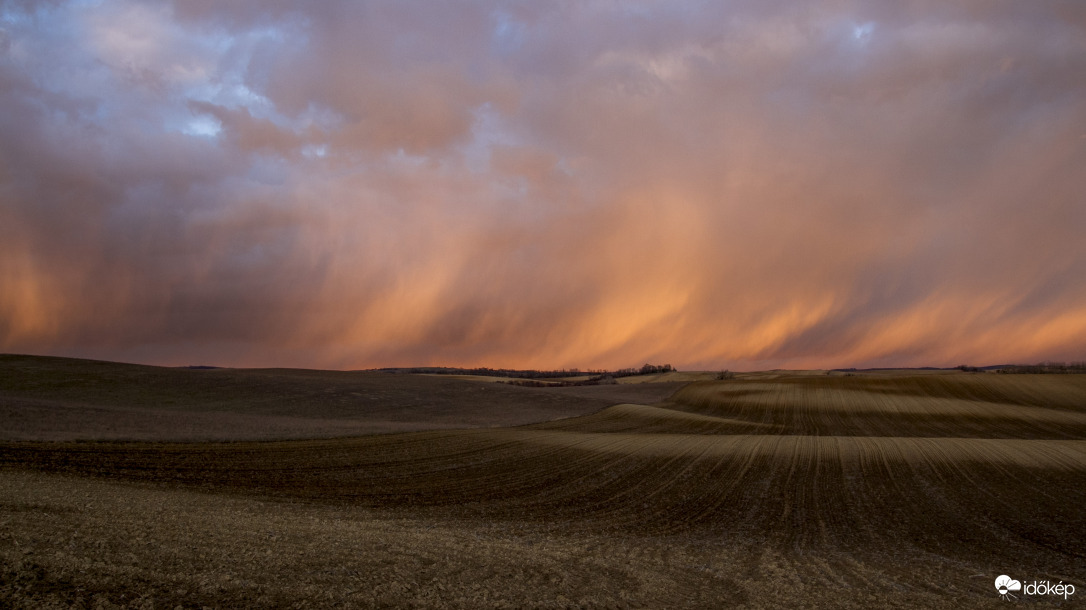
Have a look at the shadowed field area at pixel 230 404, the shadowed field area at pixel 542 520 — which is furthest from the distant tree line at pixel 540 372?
the shadowed field area at pixel 542 520

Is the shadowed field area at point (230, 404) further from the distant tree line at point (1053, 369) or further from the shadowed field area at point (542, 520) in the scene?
the distant tree line at point (1053, 369)

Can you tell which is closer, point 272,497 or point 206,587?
point 206,587

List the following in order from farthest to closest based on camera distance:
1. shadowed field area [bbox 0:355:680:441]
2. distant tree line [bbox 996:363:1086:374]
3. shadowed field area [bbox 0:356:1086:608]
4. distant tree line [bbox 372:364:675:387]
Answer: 1. distant tree line [bbox 372:364:675:387]
2. distant tree line [bbox 996:363:1086:374]
3. shadowed field area [bbox 0:355:680:441]
4. shadowed field area [bbox 0:356:1086:608]

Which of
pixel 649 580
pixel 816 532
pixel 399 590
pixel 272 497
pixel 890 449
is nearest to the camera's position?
pixel 399 590

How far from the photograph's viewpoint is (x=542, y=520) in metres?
17.7

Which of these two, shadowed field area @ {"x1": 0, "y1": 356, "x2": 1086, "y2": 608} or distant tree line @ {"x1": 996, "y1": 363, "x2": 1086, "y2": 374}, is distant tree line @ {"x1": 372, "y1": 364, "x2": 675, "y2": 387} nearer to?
distant tree line @ {"x1": 996, "y1": 363, "x2": 1086, "y2": 374}

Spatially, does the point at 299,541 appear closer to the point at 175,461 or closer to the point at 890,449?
the point at 175,461

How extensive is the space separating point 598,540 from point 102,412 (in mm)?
35349

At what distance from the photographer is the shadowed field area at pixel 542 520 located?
8.87 metres

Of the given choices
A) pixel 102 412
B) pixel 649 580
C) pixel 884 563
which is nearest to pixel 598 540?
pixel 649 580

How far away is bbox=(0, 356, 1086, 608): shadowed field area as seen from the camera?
8.87 metres

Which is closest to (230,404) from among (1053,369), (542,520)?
(542,520)

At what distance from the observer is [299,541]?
11281 mm

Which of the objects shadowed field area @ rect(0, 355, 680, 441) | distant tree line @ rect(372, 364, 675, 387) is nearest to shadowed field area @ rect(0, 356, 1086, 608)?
shadowed field area @ rect(0, 355, 680, 441)
